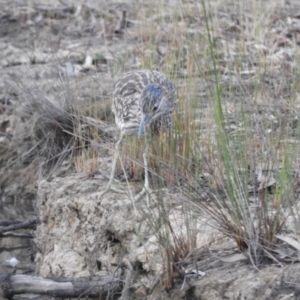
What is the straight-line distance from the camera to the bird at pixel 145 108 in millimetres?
5887

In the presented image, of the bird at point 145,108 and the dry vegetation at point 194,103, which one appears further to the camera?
the bird at point 145,108

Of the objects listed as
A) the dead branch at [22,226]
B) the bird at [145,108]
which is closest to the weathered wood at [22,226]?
the dead branch at [22,226]

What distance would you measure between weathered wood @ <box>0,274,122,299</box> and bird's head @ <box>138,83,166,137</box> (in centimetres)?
126

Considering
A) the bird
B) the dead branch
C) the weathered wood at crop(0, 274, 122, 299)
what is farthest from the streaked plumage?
the weathered wood at crop(0, 274, 122, 299)

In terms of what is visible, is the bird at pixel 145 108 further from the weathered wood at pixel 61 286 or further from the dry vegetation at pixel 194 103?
the weathered wood at pixel 61 286

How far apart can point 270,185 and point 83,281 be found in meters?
1.11

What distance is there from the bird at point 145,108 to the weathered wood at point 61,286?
107 cm

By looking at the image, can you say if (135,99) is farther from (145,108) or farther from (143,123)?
(143,123)

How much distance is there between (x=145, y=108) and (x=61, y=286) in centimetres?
145

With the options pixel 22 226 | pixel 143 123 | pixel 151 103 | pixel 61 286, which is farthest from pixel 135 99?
pixel 61 286

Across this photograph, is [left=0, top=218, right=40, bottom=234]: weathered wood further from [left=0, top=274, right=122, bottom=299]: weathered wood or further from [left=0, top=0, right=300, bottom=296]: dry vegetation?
[left=0, top=274, right=122, bottom=299]: weathered wood

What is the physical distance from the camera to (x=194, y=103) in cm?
615

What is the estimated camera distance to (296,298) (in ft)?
13.7

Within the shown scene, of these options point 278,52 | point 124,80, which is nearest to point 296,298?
point 124,80
